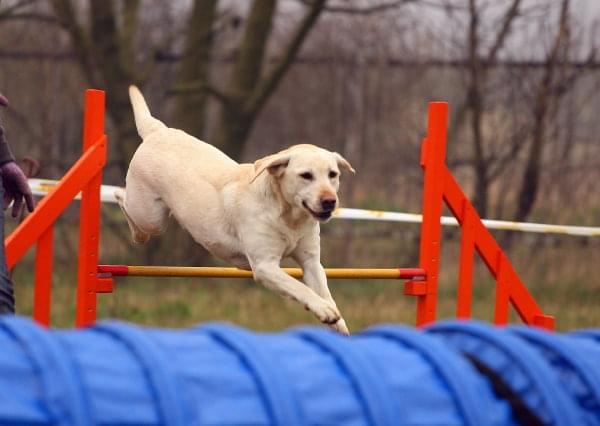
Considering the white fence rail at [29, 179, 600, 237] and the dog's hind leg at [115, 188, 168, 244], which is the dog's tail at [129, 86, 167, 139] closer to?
the dog's hind leg at [115, 188, 168, 244]

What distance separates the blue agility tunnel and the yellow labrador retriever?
6.63ft

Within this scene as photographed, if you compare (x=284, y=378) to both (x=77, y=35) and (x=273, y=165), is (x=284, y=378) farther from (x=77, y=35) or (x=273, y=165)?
(x=77, y=35)

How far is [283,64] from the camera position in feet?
28.6

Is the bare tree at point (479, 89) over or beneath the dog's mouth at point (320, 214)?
over

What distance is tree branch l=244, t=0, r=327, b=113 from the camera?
28.1 ft

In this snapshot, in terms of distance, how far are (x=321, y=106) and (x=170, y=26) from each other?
5.06 ft

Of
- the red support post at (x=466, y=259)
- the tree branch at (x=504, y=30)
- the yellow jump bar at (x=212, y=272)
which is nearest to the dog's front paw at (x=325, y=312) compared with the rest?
the yellow jump bar at (x=212, y=272)

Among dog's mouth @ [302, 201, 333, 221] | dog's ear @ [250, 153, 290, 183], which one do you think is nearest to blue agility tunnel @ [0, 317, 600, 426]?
dog's mouth @ [302, 201, 333, 221]

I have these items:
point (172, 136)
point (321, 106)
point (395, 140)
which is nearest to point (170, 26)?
point (321, 106)

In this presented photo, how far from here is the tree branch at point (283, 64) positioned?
28.1ft

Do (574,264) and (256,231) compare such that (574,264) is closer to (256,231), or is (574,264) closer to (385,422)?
(256,231)

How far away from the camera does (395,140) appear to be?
358 inches

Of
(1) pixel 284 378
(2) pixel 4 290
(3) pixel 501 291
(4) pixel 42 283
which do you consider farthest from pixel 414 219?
(1) pixel 284 378

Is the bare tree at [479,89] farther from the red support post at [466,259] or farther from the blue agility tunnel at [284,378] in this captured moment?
the blue agility tunnel at [284,378]
